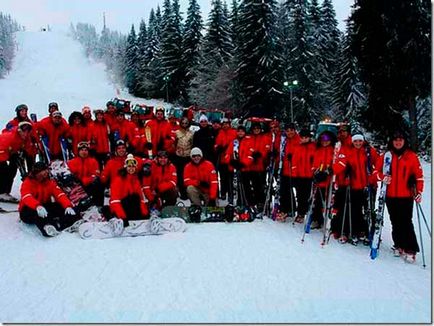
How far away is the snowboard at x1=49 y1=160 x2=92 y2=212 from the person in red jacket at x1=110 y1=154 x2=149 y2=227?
0.82 meters

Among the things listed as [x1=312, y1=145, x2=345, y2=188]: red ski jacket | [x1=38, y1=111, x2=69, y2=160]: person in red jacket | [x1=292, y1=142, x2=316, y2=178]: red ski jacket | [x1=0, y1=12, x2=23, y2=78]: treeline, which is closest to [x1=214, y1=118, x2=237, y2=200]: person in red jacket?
[x1=292, y1=142, x2=316, y2=178]: red ski jacket

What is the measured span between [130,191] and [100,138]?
8.36ft

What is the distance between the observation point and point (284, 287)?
5.04 metres

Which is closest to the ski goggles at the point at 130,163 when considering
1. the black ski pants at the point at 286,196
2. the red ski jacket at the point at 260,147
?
the red ski jacket at the point at 260,147

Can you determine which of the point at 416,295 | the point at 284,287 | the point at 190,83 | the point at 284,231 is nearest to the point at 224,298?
the point at 284,287

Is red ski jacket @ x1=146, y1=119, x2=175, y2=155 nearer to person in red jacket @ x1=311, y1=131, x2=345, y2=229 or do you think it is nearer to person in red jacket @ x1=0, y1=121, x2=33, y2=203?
person in red jacket @ x1=0, y1=121, x2=33, y2=203

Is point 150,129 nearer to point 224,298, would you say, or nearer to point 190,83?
point 224,298

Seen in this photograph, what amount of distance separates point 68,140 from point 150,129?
1.85 m

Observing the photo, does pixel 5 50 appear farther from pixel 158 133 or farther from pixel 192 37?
pixel 158 133

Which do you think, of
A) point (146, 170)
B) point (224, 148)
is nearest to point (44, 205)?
point (146, 170)

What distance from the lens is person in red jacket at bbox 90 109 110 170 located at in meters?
9.41

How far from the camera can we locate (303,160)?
7.82 metres

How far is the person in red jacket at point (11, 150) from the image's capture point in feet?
27.8

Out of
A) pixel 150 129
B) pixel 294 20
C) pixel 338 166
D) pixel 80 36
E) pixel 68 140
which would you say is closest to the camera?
pixel 338 166
